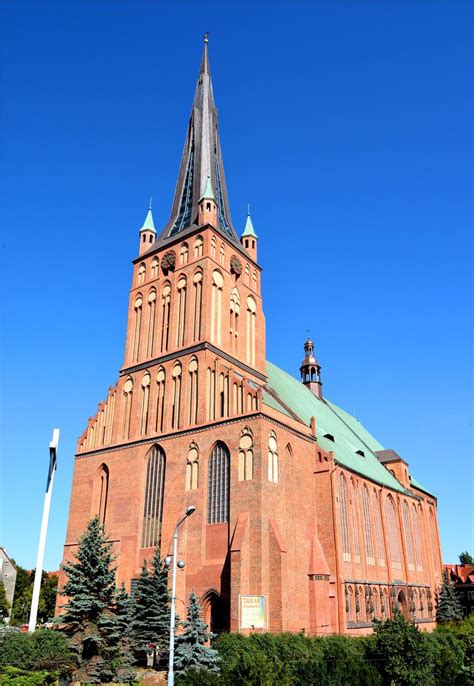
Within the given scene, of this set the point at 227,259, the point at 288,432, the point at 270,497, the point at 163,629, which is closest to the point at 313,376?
the point at 227,259

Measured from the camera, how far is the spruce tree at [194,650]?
71.4ft

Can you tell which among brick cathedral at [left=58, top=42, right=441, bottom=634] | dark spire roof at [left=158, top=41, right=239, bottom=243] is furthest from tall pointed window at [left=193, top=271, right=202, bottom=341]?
dark spire roof at [left=158, top=41, right=239, bottom=243]

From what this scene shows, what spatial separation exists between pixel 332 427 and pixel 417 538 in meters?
12.3

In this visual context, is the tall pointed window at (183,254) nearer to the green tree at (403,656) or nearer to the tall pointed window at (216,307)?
the tall pointed window at (216,307)

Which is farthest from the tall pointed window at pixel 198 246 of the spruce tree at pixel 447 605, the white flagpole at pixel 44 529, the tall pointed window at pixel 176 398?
the spruce tree at pixel 447 605

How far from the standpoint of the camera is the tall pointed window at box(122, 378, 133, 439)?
3781 cm

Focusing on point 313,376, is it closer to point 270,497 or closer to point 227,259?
point 227,259

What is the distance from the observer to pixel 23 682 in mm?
20328

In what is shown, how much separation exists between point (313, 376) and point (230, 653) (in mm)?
37097

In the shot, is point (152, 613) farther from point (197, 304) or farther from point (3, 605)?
point (3, 605)

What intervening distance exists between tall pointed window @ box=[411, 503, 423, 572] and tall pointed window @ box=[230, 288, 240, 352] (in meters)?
24.0

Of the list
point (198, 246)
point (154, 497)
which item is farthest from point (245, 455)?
point (198, 246)

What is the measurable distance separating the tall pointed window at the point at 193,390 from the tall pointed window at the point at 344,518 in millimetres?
11185

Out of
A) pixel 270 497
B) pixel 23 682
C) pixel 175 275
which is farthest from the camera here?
pixel 175 275
